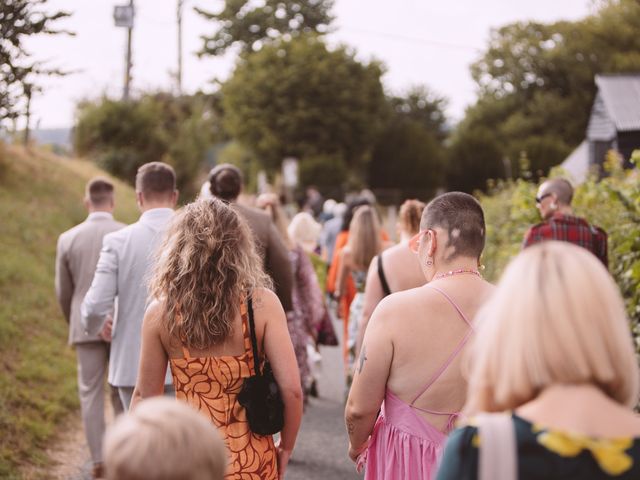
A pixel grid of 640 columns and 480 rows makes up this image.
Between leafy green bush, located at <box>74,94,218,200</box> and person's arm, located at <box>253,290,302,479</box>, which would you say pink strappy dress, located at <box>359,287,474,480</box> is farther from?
leafy green bush, located at <box>74,94,218,200</box>

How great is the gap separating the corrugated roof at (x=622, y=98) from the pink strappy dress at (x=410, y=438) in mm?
27185

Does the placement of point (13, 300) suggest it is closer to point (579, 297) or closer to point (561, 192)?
point (561, 192)

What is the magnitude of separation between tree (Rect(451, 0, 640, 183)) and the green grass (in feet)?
150

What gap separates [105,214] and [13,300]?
4.68m

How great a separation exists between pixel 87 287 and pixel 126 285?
1.40 m

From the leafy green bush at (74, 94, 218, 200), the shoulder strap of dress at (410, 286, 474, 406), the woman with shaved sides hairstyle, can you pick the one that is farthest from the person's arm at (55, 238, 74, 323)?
the leafy green bush at (74, 94, 218, 200)

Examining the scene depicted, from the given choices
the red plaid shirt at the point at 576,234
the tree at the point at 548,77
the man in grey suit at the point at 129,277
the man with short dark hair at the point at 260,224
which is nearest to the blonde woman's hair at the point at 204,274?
the man in grey suit at the point at 129,277

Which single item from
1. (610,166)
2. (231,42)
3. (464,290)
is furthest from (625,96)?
(231,42)

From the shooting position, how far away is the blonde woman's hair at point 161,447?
1892 millimetres

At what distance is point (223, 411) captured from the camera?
138 inches

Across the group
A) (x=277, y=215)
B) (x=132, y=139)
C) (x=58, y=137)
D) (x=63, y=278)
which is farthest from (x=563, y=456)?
(x=58, y=137)

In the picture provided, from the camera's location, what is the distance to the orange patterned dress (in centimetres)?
350

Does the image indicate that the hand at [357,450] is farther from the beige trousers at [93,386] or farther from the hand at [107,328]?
the beige trousers at [93,386]

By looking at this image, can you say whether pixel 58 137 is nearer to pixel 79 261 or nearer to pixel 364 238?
pixel 364 238
